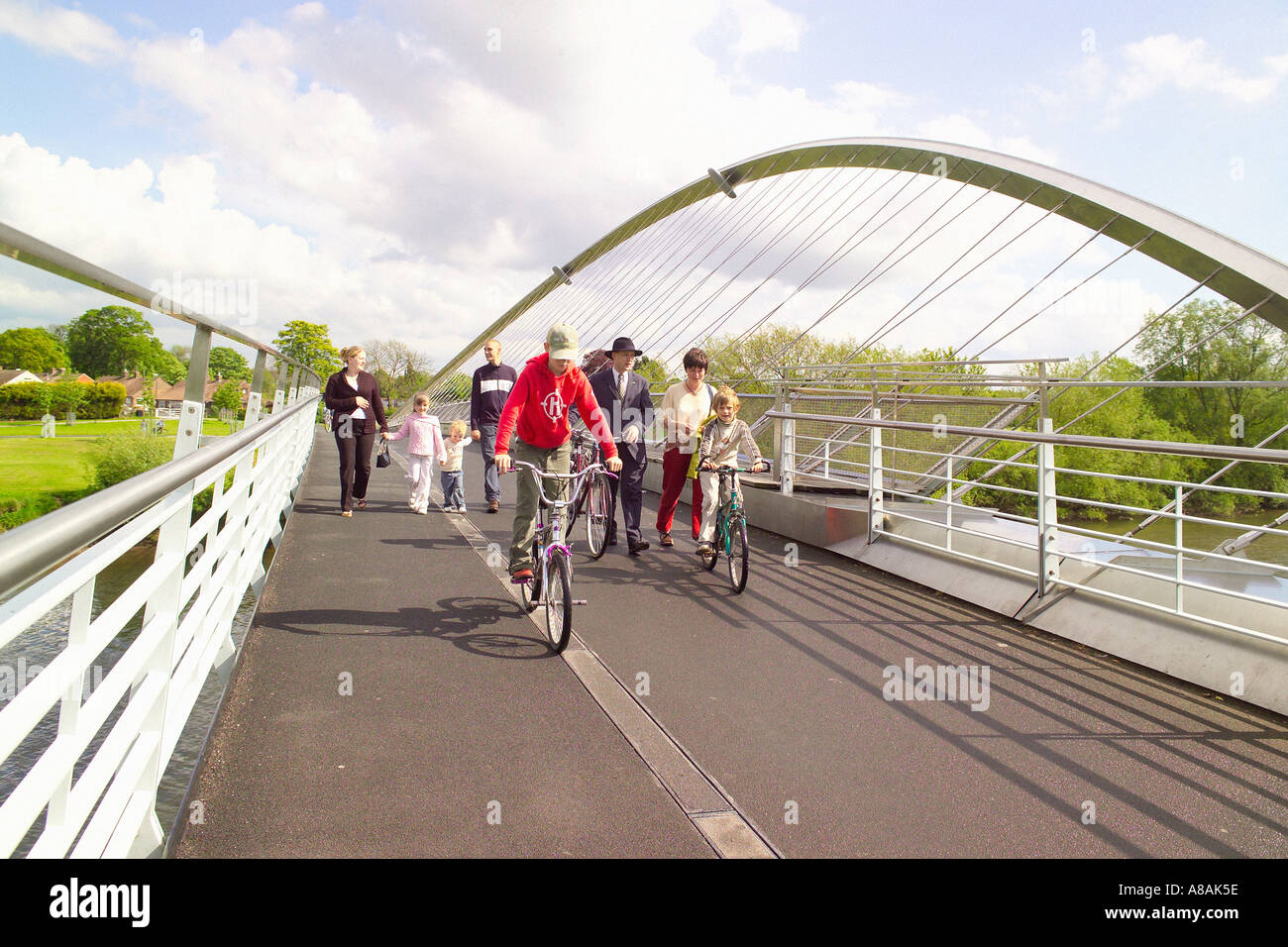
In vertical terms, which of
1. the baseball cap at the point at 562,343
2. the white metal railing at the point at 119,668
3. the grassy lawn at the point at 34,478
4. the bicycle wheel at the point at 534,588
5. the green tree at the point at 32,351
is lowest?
the bicycle wheel at the point at 534,588

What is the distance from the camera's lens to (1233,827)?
10.9 ft

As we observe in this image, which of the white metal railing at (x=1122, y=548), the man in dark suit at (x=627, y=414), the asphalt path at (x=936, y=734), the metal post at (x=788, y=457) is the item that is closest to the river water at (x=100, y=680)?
the asphalt path at (x=936, y=734)

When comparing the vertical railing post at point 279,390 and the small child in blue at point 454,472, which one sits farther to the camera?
the small child in blue at point 454,472

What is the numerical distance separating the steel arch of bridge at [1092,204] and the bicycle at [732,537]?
700 centimetres

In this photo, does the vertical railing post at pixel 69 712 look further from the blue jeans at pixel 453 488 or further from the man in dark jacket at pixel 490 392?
the blue jeans at pixel 453 488

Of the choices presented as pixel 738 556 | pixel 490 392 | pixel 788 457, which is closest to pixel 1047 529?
pixel 738 556

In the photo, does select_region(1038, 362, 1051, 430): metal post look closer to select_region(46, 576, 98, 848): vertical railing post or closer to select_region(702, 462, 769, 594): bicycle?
select_region(702, 462, 769, 594): bicycle

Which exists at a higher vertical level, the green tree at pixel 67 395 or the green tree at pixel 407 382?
the green tree at pixel 407 382

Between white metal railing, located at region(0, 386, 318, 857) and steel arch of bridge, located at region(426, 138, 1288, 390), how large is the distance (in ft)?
36.2

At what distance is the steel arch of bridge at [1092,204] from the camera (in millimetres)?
10250

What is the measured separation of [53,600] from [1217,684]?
5.37 meters

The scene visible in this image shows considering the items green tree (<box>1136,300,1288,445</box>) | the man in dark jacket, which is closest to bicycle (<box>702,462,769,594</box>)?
the man in dark jacket

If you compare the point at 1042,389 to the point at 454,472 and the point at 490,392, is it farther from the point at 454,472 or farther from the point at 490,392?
the point at 454,472

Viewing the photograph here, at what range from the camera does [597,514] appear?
837cm
